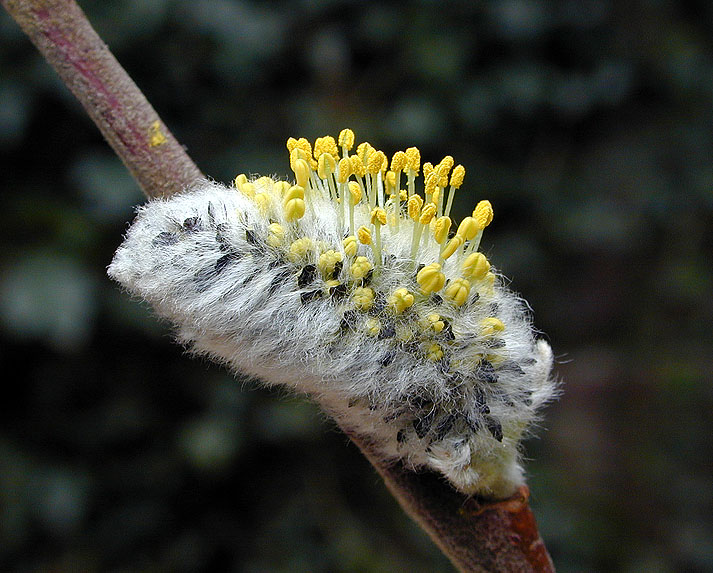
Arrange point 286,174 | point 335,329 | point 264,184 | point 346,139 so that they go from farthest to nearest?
1. point 286,174
2. point 346,139
3. point 264,184
4. point 335,329

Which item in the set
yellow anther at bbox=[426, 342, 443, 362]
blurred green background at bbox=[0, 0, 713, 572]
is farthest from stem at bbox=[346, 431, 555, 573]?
blurred green background at bbox=[0, 0, 713, 572]

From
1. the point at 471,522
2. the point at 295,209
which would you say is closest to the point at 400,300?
the point at 295,209

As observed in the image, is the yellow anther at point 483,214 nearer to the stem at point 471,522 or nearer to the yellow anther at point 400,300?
the yellow anther at point 400,300

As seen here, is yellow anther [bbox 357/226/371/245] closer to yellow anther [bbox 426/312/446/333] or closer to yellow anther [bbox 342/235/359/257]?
yellow anther [bbox 342/235/359/257]

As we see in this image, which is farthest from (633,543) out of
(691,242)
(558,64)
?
(558,64)

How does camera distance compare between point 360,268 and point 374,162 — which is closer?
point 360,268

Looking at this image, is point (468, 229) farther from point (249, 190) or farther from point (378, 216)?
point (249, 190)

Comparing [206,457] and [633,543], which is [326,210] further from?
[633,543]

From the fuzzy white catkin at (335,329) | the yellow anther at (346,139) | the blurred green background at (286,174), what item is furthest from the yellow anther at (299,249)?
the blurred green background at (286,174)
